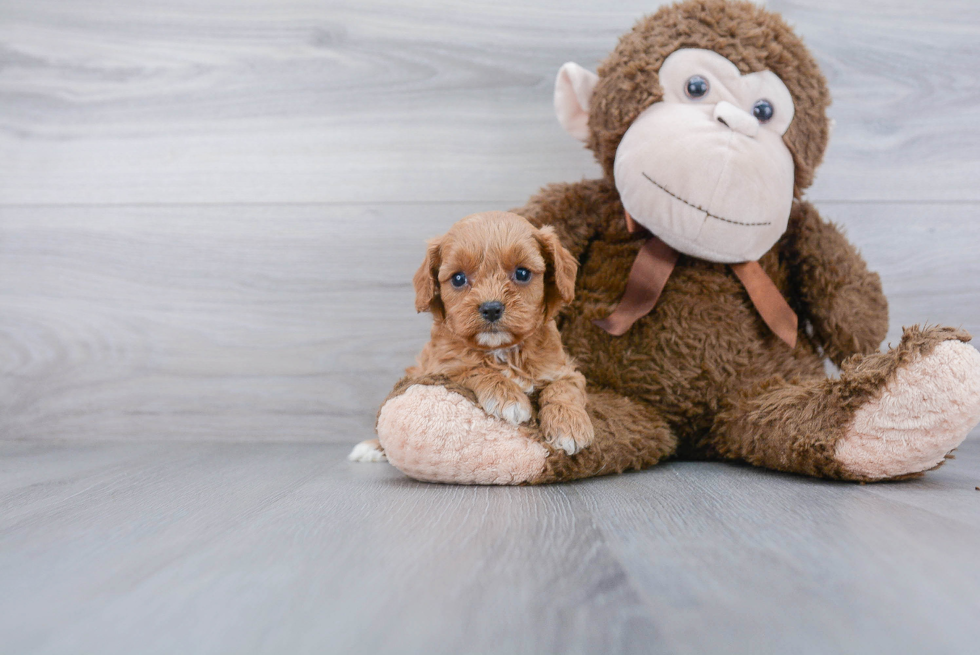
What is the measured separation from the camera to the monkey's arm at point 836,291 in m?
1.02

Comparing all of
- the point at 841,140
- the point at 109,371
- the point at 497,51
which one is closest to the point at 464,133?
the point at 497,51

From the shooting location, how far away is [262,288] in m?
1.31

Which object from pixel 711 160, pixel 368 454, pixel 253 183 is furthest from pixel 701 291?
pixel 253 183

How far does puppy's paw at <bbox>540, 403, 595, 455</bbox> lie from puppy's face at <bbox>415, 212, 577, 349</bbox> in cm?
10

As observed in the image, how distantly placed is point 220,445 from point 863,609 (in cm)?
114

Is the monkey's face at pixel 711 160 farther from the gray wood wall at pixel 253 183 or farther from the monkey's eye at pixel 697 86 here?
the gray wood wall at pixel 253 183

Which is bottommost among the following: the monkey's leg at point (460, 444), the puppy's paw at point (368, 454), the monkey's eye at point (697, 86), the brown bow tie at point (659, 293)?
the puppy's paw at point (368, 454)

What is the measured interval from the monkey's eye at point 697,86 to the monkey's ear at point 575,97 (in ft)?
0.51

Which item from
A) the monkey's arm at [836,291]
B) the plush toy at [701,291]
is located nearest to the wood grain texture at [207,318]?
the plush toy at [701,291]

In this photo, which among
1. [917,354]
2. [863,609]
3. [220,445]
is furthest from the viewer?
[220,445]

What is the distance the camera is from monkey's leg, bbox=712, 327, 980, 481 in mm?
755

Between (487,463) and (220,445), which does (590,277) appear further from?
(220,445)

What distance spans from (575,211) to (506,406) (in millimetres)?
408

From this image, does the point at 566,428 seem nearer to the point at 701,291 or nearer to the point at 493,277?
the point at 493,277
